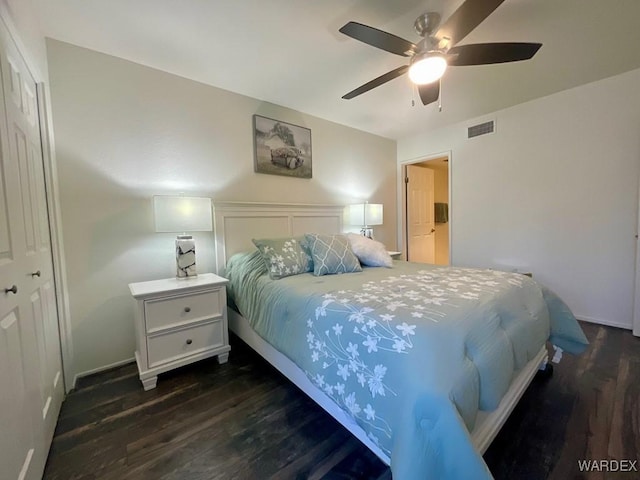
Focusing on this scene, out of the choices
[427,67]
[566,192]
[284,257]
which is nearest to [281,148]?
[284,257]

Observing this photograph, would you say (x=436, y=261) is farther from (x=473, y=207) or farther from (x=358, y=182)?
(x=358, y=182)

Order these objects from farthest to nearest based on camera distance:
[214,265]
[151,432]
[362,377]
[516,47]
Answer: [214,265]
[516,47]
[151,432]
[362,377]

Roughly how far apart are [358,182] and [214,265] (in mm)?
2275

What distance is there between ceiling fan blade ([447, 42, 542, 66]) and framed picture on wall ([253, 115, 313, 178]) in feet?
5.73

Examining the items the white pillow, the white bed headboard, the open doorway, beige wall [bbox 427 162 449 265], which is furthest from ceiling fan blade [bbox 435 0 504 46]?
beige wall [bbox 427 162 449 265]

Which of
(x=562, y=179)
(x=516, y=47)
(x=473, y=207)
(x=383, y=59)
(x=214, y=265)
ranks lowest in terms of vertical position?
(x=214, y=265)

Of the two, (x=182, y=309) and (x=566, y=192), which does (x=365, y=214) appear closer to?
(x=566, y=192)

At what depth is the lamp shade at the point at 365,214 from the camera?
344 cm

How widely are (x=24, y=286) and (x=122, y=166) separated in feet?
4.08

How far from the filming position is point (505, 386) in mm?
1126

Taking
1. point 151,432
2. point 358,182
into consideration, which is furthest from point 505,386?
point 358,182

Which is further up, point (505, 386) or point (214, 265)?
point (214, 265)

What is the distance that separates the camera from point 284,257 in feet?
6.93

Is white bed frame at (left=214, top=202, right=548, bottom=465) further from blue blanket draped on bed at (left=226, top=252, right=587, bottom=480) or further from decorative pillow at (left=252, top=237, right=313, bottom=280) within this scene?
decorative pillow at (left=252, top=237, right=313, bottom=280)
